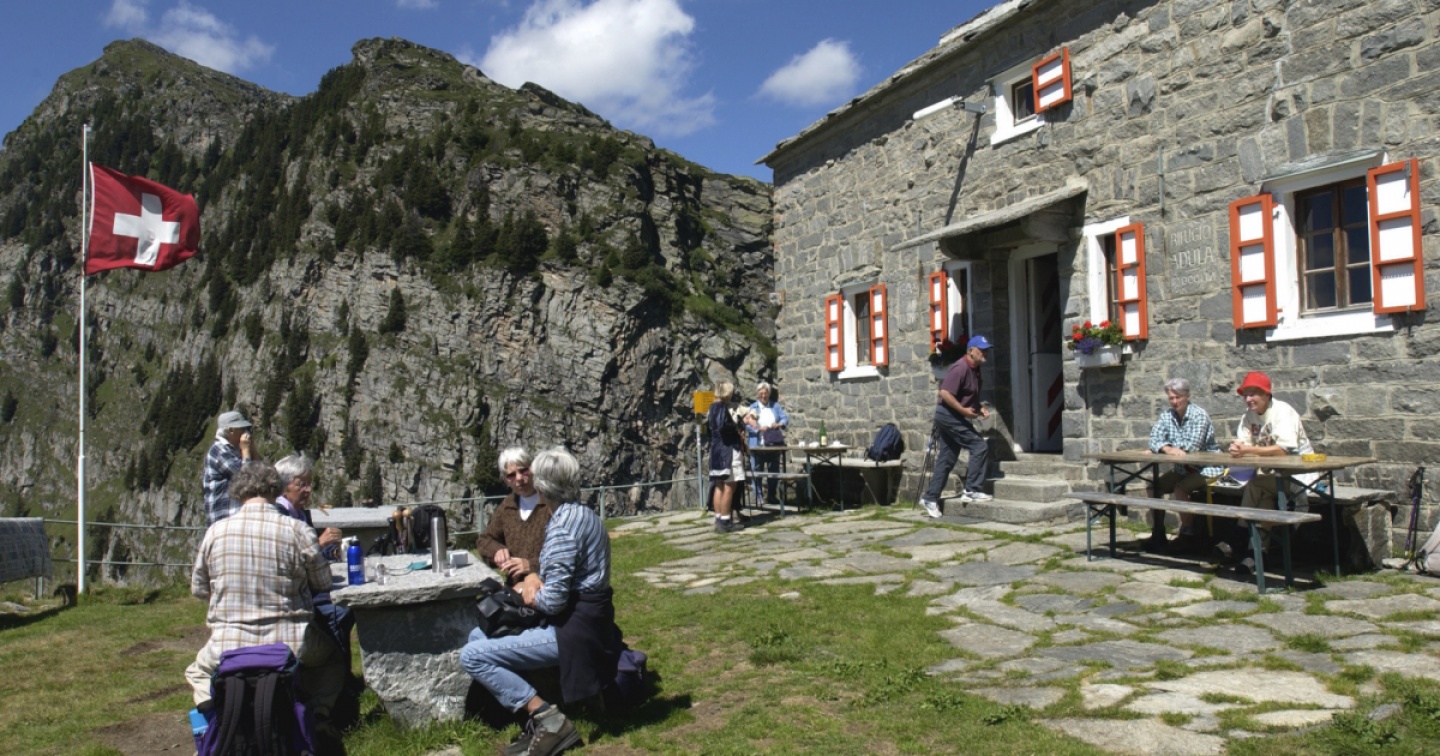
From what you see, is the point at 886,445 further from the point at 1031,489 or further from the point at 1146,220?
the point at 1146,220

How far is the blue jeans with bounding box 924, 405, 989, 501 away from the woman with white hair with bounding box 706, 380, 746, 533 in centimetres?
201

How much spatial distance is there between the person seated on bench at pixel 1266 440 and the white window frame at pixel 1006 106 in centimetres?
448

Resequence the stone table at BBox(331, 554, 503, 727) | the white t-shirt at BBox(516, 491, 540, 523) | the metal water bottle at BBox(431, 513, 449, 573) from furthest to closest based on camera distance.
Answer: the white t-shirt at BBox(516, 491, 540, 523) < the metal water bottle at BBox(431, 513, 449, 573) < the stone table at BBox(331, 554, 503, 727)

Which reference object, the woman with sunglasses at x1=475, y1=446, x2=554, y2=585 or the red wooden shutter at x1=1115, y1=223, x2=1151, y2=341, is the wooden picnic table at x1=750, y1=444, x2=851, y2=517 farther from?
the woman with sunglasses at x1=475, y1=446, x2=554, y2=585

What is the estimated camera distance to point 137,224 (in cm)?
1051

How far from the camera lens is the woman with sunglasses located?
4.93m

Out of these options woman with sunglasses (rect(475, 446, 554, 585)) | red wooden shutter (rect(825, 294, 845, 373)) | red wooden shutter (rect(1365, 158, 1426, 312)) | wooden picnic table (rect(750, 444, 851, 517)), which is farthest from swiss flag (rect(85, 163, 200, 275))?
red wooden shutter (rect(1365, 158, 1426, 312))

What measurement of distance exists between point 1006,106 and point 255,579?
9.15 meters

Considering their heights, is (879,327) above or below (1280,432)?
above

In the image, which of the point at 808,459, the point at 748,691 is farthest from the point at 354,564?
the point at 808,459

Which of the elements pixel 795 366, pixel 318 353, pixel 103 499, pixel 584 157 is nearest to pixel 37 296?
pixel 103 499

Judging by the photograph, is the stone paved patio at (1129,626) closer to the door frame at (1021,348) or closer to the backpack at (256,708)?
the door frame at (1021,348)

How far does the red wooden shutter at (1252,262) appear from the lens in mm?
7480

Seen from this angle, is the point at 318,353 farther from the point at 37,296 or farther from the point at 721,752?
the point at 721,752
